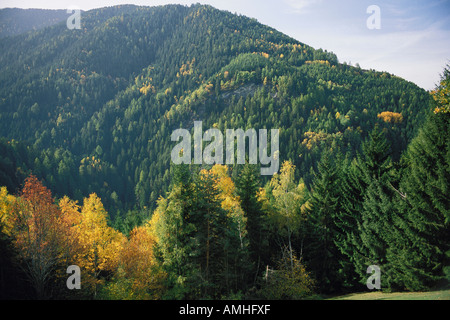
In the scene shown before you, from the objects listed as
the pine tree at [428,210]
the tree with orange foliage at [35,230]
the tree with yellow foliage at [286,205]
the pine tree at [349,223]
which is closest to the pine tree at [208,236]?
the tree with yellow foliage at [286,205]

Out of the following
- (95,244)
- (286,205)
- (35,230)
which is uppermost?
(286,205)

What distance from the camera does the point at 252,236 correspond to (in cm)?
2564

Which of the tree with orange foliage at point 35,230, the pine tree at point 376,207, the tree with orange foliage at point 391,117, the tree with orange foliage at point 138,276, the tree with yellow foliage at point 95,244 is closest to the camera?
the tree with orange foliage at point 35,230

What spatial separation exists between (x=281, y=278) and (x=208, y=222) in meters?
8.13

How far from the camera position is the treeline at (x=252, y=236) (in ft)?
56.4

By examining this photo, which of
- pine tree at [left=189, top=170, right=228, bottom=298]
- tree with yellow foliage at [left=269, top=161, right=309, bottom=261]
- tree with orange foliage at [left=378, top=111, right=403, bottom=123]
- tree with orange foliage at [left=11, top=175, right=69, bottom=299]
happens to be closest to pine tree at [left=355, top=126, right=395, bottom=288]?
tree with yellow foliage at [left=269, top=161, right=309, bottom=261]

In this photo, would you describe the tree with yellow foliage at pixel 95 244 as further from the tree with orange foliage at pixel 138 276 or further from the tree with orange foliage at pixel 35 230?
the tree with orange foliage at pixel 35 230

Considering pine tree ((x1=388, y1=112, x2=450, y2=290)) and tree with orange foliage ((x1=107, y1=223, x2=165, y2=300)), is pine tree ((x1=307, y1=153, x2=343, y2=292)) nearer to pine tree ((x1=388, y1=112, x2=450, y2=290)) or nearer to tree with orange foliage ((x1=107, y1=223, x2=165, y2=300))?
pine tree ((x1=388, y1=112, x2=450, y2=290))

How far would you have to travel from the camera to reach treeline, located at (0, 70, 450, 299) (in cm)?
1719

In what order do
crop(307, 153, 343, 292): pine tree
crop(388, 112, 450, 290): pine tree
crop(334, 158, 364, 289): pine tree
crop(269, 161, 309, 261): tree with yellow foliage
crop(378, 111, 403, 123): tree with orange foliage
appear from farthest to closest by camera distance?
crop(378, 111, 403, 123): tree with orange foliage, crop(307, 153, 343, 292): pine tree, crop(269, 161, 309, 261): tree with yellow foliage, crop(334, 158, 364, 289): pine tree, crop(388, 112, 450, 290): pine tree

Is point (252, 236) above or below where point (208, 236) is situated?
below

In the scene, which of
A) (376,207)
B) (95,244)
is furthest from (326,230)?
(95,244)

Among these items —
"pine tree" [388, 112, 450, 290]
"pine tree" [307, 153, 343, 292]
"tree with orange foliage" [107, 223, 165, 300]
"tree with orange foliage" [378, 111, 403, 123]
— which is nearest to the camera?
"pine tree" [388, 112, 450, 290]

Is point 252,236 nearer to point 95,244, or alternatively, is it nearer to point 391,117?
point 95,244
